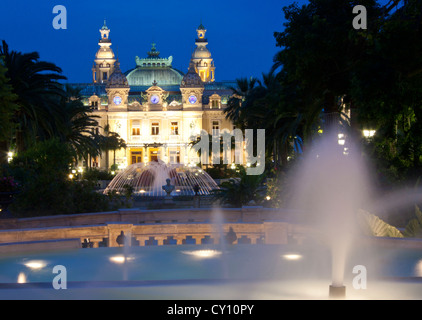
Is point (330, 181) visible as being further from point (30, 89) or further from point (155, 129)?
point (155, 129)

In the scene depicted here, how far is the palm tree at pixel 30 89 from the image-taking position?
25.3 metres

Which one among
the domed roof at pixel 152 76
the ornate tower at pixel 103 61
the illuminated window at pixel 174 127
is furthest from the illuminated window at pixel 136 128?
the ornate tower at pixel 103 61

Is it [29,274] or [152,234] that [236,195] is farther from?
[29,274]

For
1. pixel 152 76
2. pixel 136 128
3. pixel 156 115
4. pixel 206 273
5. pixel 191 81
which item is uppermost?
pixel 152 76

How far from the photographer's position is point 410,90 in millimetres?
12383

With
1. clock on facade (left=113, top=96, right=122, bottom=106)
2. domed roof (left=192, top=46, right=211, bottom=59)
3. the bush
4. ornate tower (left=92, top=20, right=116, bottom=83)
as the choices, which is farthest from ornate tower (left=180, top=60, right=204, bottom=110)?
the bush

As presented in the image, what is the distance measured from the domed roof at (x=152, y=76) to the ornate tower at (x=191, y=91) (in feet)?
23.8

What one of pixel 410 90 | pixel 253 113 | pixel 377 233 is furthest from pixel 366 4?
pixel 253 113

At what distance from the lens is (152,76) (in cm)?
9800

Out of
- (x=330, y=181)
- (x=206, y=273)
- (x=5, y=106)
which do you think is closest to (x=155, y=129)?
(x=5, y=106)

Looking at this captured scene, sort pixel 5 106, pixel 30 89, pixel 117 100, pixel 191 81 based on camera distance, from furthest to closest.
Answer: pixel 191 81 → pixel 117 100 → pixel 30 89 → pixel 5 106

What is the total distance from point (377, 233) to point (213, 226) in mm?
2970

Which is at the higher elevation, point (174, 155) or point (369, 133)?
point (369, 133)

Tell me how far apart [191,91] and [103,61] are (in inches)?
1096
